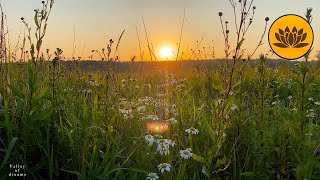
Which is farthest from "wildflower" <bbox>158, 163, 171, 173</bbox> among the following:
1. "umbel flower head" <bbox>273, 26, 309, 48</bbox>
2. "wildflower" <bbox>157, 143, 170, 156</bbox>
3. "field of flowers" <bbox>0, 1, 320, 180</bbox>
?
"umbel flower head" <bbox>273, 26, 309, 48</bbox>

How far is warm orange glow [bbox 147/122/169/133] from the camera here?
346cm

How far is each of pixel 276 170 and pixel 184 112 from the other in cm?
149

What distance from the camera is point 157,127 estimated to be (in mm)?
3543

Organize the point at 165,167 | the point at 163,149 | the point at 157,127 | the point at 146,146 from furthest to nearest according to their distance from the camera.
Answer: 1. the point at 157,127
2. the point at 146,146
3. the point at 163,149
4. the point at 165,167

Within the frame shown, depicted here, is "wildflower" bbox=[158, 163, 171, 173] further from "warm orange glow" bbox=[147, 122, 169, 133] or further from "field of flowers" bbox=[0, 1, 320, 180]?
"warm orange glow" bbox=[147, 122, 169, 133]

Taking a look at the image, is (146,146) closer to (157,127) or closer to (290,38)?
(157,127)

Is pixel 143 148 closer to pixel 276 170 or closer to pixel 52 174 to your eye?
pixel 52 174

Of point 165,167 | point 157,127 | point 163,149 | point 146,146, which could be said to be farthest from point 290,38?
point 165,167

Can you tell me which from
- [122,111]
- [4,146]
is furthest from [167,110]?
[4,146]

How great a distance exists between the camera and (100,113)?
10.5ft

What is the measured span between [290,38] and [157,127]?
15.1 ft

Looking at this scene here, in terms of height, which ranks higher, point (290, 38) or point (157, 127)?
point (290, 38)

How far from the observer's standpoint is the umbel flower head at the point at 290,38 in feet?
22.9

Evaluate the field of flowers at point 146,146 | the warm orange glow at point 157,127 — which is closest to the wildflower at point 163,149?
the field of flowers at point 146,146
